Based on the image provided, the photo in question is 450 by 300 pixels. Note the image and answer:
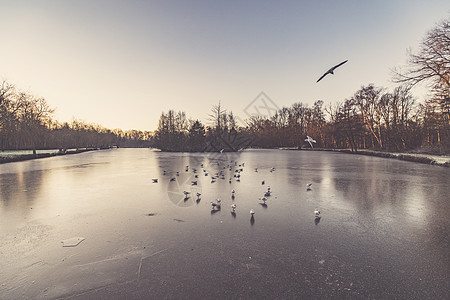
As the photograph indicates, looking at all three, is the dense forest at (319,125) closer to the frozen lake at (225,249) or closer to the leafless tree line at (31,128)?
the leafless tree line at (31,128)

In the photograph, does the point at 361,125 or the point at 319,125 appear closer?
the point at 361,125

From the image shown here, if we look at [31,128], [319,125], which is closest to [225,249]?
[31,128]

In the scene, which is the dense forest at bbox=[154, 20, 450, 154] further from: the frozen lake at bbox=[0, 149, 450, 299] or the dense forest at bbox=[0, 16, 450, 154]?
the frozen lake at bbox=[0, 149, 450, 299]

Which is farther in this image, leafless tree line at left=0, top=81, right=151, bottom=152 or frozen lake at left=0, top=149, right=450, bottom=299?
leafless tree line at left=0, top=81, right=151, bottom=152

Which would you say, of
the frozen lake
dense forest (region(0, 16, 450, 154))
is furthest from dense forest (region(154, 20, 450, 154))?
the frozen lake

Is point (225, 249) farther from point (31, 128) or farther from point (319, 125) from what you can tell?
point (319, 125)

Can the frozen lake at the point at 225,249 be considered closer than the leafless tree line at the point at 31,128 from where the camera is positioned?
Yes

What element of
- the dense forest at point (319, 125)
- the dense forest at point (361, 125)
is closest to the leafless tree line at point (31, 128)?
the dense forest at point (319, 125)

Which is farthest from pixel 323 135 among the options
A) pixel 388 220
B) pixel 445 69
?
pixel 388 220

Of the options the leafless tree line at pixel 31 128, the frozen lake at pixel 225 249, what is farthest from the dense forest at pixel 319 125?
the frozen lake at pixel 225 249

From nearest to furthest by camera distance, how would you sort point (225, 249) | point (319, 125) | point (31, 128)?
1. point (225, 249)
2. point (31, 128)
3. point (319, 125)

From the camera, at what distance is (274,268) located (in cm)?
299

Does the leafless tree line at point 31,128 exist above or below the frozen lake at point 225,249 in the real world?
above

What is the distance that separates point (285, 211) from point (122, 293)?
450 centimetres
